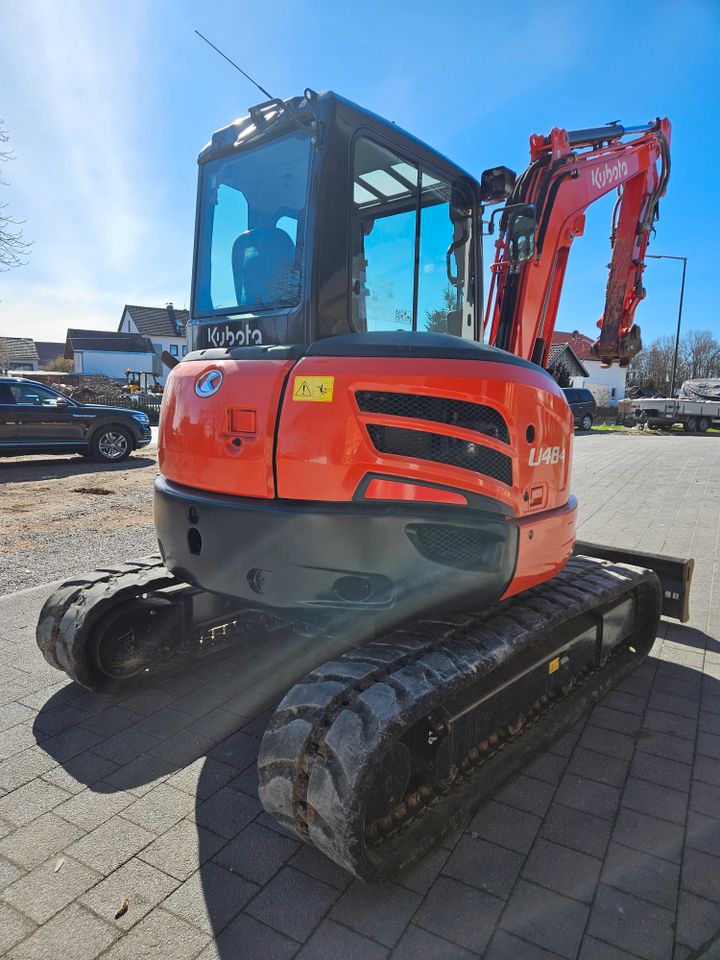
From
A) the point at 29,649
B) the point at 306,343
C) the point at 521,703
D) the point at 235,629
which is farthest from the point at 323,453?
the point at 29,649

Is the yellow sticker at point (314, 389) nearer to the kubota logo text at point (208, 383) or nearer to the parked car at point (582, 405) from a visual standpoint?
the kubota logo text at point (208, 383)

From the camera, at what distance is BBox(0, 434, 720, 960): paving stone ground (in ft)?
6.72

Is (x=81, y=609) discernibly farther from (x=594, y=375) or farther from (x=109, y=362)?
(x=109, y=362)

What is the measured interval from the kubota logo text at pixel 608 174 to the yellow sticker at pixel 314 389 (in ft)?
10.5

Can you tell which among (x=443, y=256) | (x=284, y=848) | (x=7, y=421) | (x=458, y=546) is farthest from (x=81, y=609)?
(x=7, y=421)

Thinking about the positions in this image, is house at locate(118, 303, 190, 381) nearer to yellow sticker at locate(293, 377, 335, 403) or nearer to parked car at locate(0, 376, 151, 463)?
parked car at locate(0, 376, 151, 463)

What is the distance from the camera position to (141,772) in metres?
2.88

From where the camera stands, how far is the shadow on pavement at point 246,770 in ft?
7.15

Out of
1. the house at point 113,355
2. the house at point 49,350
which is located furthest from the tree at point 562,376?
the house at point 49,350

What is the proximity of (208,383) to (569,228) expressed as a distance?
2931 mm

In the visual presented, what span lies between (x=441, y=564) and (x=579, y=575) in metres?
1.44

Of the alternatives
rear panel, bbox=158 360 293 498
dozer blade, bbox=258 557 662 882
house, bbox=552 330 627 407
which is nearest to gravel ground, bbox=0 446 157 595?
rear panel, bbox=158 360 293 498

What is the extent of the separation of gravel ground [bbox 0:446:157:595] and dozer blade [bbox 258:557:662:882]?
4.10 metres

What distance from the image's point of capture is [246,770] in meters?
2.91
